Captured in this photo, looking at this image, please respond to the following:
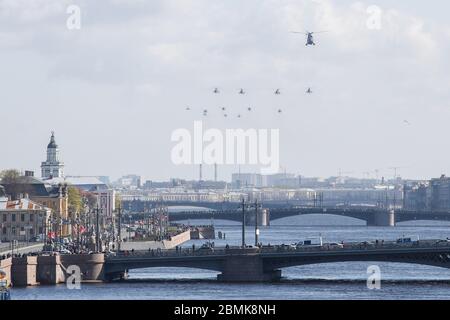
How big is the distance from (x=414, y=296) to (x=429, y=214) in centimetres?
13060

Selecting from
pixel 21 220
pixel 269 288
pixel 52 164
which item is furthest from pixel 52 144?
pixel 269 288

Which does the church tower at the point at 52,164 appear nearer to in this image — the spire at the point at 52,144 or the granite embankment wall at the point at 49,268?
the spire at the point at 52,144

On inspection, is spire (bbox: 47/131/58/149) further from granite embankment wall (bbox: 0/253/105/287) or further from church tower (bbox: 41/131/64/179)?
granite embankment wall (bbox: 0/253/105/287)

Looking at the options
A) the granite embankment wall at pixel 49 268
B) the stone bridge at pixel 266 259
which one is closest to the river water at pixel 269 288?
the stone bridge at pixel 266 259

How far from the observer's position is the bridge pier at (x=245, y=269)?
71.9 meters

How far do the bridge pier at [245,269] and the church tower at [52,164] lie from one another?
121 m

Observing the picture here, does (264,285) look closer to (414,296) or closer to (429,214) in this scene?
(414,296)

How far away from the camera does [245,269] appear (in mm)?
72250

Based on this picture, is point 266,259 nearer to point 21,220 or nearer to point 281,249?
point 281,249

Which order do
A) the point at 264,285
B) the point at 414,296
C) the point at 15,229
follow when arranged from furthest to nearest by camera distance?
the point at 15,229
the point at 264,285
the point at 414,296

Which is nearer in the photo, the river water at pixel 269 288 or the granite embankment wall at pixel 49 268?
the river water at pixel 269 288

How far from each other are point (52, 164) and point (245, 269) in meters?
124
